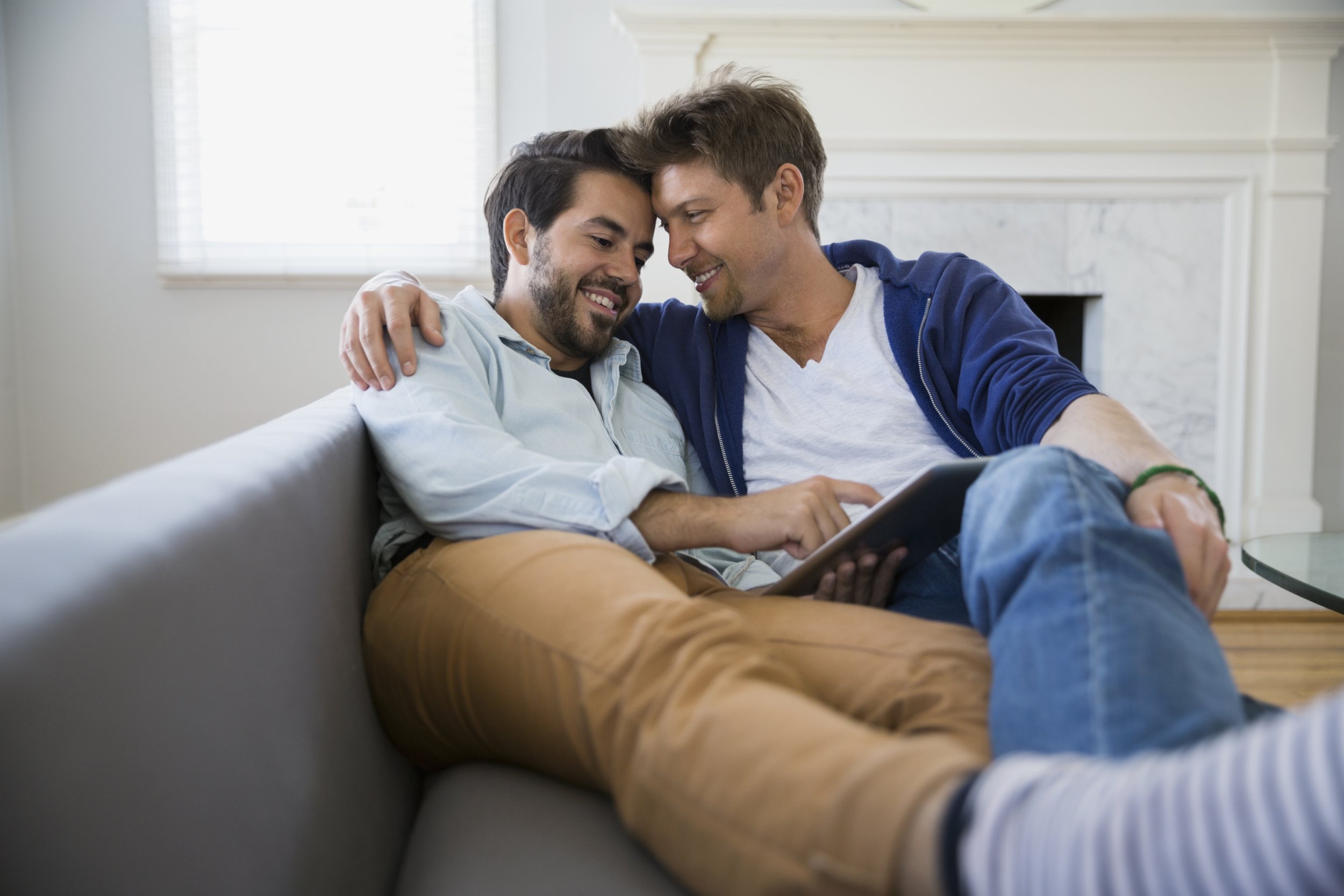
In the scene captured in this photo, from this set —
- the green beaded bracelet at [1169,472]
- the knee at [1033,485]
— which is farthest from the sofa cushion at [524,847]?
the green beaded bracelet at [1169,472]

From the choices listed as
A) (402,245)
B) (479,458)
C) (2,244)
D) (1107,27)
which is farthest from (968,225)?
(2,244)

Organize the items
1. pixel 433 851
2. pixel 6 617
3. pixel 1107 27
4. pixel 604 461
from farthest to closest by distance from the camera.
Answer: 1. pixel 1107 27
2. pixel 604 461
3. pixel 433 851
4. pixel 6 617

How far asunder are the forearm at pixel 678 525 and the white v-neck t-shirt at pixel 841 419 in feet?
0.97

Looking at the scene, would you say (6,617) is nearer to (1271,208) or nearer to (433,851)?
(433,851)

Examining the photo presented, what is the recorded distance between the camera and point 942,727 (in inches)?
28.4

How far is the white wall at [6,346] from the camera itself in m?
3.05

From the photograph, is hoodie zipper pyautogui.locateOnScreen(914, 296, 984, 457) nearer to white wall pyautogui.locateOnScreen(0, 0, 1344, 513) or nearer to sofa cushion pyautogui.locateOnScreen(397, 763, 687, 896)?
sofa cushion pyautogui.locateOnScreen(397, 763, 687, 896)

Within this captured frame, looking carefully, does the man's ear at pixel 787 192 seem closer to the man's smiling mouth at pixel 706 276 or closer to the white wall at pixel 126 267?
the man's smiling mouth at pixel 706 276

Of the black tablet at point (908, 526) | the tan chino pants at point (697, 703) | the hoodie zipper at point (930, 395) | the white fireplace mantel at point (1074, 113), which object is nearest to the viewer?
the tan chino pants at point (697, 703)

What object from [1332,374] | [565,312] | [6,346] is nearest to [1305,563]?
[565,312]

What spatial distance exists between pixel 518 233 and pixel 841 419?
60 centimetres

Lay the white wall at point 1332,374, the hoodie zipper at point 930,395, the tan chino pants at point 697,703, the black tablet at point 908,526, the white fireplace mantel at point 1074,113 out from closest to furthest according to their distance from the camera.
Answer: the tan chino pants at point 697,703 < the black tablet at point 908,526 < the hoodie zipper at point 930,395 < the white fireplace mantel at point 1074,113 < the white wall at point 1332,374

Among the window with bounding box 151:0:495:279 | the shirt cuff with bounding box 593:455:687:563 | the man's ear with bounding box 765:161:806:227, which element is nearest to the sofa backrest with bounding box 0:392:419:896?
the shirt cuff with bounding box 593:455:687:563

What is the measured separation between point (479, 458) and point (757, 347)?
680mm
